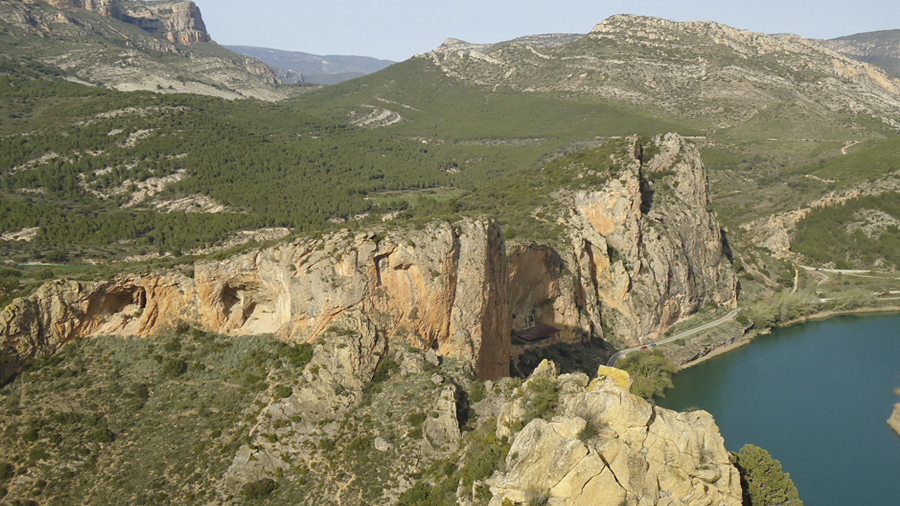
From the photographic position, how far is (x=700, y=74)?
16025cm

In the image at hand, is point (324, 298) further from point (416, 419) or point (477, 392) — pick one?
point (477, 392)

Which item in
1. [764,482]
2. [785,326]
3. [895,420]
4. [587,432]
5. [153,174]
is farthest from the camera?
[153,174]

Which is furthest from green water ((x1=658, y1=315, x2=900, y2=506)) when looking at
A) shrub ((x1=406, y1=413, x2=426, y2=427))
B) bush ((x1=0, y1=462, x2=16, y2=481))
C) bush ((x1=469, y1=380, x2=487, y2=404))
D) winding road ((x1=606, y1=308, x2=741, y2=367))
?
bush ((x1=0, y1=462, x2=16, y2=481))

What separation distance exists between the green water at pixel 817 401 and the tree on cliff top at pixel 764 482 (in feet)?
35.8

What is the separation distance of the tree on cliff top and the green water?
10908 millimetres

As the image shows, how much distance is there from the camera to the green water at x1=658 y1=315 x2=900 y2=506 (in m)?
38.6

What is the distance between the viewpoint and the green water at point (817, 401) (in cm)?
3859

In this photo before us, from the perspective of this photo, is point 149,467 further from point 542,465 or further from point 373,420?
point 542,465

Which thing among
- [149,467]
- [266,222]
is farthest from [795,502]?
[266,222]

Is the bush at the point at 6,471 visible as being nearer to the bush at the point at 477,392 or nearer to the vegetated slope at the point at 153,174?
the bush at the point at 477,392

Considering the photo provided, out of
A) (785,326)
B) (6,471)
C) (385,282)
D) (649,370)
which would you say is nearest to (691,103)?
(785,326)

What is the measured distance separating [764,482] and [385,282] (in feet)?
64.0

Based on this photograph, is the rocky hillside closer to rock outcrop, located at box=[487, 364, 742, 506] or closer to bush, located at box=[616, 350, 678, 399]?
bush, located at box=[616, 350, 678, 399]

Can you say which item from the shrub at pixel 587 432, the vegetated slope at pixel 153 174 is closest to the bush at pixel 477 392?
the shrub at pixel 587 432
